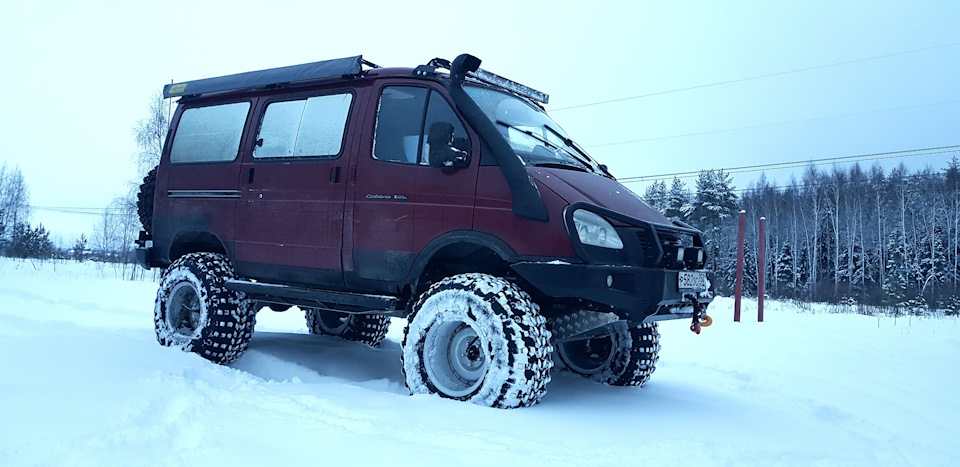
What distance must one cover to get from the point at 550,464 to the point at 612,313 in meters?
1.74

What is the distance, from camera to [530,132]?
185 inches

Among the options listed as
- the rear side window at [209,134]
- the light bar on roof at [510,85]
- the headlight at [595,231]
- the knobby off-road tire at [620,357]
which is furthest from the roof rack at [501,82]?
the knobby off-road tire at [620,357]

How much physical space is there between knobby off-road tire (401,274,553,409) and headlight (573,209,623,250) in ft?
1.76

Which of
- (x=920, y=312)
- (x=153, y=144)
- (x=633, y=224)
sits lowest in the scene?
(x=920, y=312)

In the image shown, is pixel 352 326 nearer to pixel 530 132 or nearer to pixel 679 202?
pixel 530 132

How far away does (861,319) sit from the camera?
1355 cm

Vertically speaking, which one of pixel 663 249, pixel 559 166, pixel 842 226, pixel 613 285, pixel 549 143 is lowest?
pixel 613 285

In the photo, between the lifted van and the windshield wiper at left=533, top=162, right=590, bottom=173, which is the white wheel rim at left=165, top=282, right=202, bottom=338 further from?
the windshield wiper at left=533, top=162, right=590, bottom=173

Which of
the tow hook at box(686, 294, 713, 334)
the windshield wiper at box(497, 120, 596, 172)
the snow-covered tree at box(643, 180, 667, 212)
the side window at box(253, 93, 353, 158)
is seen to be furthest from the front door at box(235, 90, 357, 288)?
the snow-covered tree at box(643, 180, 667, 212)

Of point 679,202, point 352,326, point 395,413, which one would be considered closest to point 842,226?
point 679,202

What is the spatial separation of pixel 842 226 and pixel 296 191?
52.1 meters

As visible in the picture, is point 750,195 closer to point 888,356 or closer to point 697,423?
point 888,356

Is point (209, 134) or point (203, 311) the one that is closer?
point (203, 311)

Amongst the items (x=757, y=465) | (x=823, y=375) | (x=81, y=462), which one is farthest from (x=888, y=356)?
(x=81, y=462)
